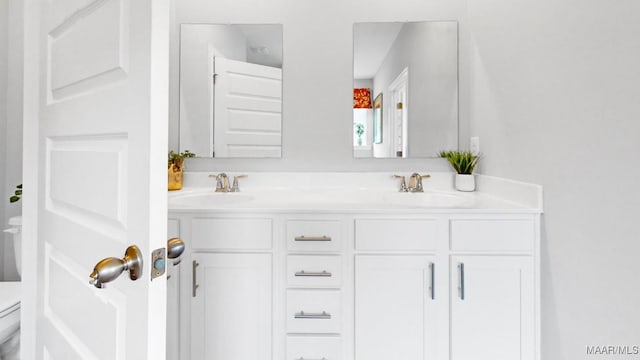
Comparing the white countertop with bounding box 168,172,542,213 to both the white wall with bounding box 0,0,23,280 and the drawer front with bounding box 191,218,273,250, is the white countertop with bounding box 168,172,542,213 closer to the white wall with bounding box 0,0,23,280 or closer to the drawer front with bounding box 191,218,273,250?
the drawer front with bounding box 191,218,273,250

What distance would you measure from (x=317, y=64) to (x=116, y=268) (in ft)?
5.47

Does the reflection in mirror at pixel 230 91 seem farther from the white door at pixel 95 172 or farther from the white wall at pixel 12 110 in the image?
the white door at pixel 95 172

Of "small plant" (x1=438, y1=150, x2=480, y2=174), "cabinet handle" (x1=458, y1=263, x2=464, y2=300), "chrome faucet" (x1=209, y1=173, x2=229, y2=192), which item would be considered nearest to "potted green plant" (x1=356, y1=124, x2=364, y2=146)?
"small plant" (x1=438, y1=150, x2=480, y2=174)

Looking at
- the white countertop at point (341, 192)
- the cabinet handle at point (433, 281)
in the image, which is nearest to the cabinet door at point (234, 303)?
the white countertop at point (341, 192)

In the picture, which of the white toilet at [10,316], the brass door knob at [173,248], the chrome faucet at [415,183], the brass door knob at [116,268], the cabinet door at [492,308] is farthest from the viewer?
the chrome faucet at [415,183]

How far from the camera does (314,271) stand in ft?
4.40

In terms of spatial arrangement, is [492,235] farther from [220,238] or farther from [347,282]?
[220,238]

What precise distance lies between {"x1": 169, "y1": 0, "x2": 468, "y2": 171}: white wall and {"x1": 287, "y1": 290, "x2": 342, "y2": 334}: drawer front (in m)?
0.83

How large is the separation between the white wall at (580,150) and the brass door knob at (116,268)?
1257mm

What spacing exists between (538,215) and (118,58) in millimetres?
1472

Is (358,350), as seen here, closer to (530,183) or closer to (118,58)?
(530,183)

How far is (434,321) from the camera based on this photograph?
1321 millimetres

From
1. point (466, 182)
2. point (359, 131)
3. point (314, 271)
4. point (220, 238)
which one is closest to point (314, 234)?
point (314, 271)

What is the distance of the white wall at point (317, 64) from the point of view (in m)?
1.94
